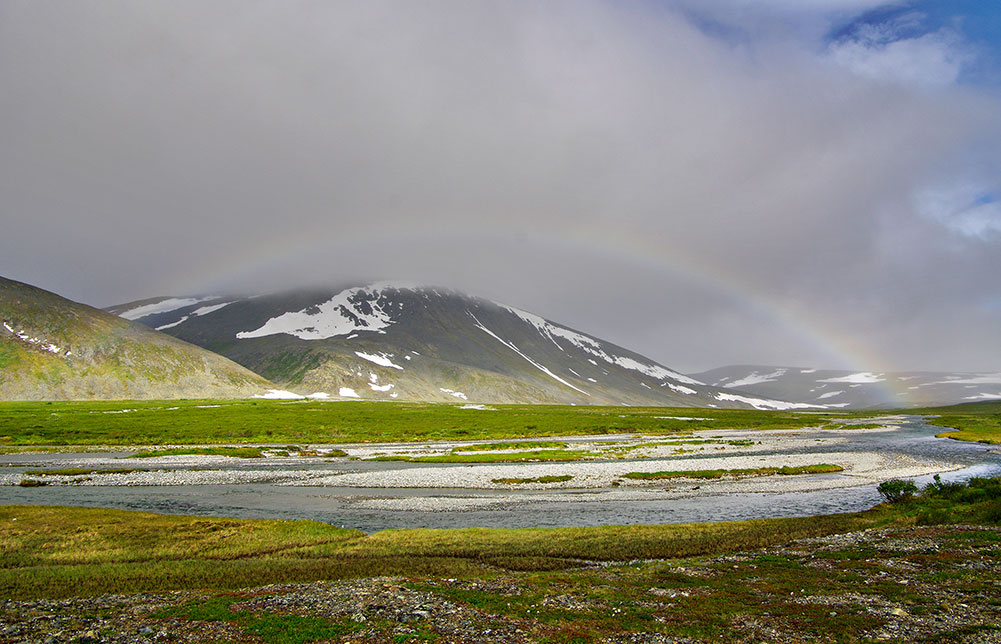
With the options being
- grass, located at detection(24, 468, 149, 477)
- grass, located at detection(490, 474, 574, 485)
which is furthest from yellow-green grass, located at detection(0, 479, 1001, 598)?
grass, located at detection(24, 468, 149, 477)

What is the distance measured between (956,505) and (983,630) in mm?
27469

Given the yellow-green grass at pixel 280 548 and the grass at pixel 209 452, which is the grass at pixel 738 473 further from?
the grass at pixel 209 452

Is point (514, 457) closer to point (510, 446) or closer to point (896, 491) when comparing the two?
point (510, 446)

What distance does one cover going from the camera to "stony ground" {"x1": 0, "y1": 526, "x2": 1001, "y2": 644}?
16.9 m

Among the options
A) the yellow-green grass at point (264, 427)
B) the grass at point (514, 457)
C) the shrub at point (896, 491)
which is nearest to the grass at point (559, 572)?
the shrub at point (896, 491)

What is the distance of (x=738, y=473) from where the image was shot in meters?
61.4

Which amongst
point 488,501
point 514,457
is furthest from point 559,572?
→ point 514,457

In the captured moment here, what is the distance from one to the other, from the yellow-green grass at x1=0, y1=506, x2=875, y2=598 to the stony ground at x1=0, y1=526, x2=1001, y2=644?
2228 millimetres

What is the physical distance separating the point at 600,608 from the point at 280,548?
18.5 meters

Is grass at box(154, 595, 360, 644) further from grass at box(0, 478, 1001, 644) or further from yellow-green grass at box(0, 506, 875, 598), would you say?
yellow-green grass at box(0, 506, 875, 598)

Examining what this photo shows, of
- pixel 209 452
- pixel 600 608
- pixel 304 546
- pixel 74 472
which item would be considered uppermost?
pixel 600 608

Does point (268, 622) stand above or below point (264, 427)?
above

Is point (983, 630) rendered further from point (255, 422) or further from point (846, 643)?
point (255, 422)

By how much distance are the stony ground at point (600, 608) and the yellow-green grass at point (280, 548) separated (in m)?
2.23
